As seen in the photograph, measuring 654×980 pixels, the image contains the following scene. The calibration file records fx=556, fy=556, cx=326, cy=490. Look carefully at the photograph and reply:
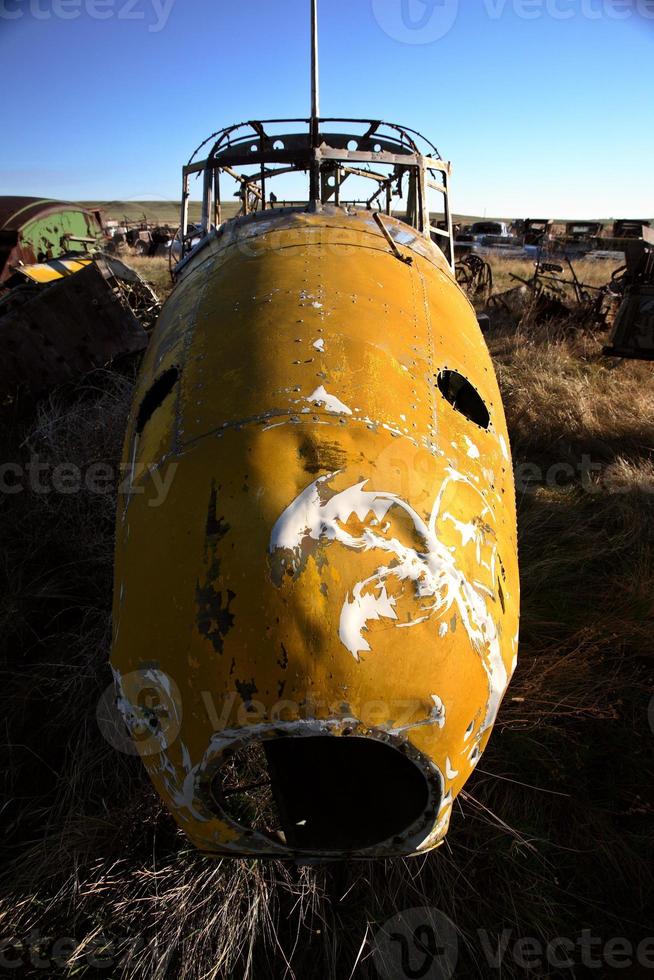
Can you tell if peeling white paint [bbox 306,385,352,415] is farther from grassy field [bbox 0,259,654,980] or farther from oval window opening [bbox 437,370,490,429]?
grassy field [bbox 0,259,654,980]

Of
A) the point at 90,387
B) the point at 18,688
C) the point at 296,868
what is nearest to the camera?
the point at 296,868

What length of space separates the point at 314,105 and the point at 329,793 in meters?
5.43

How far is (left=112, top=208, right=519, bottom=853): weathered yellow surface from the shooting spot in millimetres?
1474

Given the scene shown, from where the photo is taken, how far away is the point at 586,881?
8.14ft

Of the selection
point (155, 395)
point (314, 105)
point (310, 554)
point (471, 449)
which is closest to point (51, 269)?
point (314, 105)

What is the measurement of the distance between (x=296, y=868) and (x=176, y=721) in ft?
4.87

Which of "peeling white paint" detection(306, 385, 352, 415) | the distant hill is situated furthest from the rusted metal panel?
the distant hill

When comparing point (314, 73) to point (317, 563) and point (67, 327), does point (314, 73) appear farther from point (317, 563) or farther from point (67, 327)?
point (317, 563)

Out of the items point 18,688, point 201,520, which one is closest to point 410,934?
point 201,520

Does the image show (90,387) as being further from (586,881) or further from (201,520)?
(586,881)

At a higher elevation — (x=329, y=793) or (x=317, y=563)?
(x=317, y=563)

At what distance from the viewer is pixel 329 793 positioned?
2242 mm

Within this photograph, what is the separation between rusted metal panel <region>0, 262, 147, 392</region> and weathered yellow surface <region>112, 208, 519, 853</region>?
4.08 meters

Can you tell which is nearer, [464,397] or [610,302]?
[464,397]
